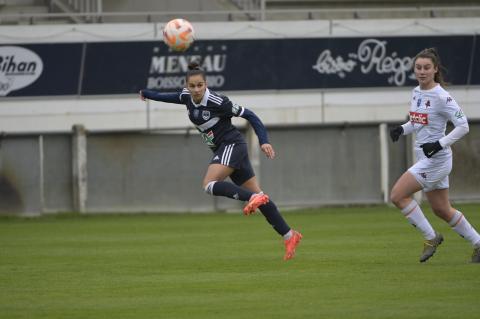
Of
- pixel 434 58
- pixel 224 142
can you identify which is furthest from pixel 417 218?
pixel 224 142

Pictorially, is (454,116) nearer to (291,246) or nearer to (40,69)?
(291,246)

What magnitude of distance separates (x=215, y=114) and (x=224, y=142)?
14.4 inches

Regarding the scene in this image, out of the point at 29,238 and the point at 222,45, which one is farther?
the point at 222,45

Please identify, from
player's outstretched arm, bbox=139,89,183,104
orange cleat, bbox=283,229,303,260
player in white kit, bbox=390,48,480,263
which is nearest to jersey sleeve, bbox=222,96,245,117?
player's outstretched arm, bbox=139,89,183,104

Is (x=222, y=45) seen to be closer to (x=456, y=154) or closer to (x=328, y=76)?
(x=328, y=76)

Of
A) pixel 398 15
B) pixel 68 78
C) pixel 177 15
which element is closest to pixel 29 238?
pixel 68 78

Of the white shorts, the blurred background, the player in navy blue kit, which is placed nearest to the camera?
the white shorts

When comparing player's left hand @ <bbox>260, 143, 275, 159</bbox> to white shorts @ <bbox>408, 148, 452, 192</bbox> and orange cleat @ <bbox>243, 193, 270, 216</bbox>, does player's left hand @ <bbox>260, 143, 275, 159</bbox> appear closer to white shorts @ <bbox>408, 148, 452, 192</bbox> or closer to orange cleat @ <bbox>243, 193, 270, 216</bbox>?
orange cleat @ <bbox>243, 193, 270, 216</bbox>

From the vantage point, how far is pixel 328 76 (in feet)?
95.1

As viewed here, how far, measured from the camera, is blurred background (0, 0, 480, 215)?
85.8ft

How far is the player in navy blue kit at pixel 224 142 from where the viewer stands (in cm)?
1299

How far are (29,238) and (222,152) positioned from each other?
21.7ft

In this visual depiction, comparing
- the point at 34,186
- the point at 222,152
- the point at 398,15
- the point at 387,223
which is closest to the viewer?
the point at 222,152

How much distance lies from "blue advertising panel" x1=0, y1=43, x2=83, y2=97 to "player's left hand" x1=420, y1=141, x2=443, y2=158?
16.8m
